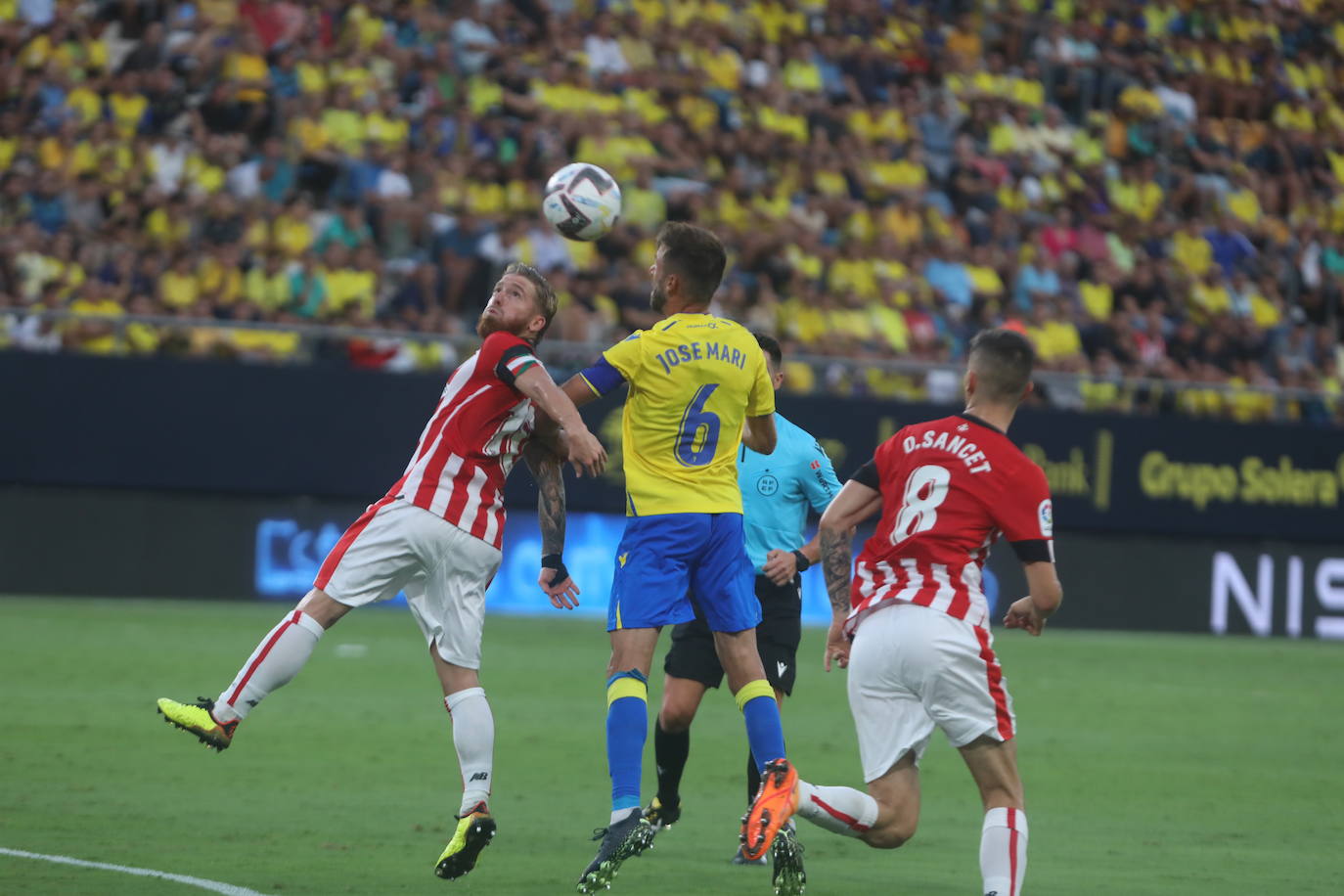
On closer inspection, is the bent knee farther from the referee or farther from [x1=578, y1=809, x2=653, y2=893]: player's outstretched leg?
the referee

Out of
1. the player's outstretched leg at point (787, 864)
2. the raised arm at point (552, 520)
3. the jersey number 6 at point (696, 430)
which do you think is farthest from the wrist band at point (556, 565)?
the player's outstretched leg at point (787, 864)

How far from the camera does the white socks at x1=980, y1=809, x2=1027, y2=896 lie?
19.2 feet

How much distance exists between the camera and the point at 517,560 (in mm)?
19078

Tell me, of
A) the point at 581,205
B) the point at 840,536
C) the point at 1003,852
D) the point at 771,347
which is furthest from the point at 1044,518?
the point at 581,205

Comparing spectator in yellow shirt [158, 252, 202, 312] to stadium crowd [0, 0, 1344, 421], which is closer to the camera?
spectator in yellow shirt [158, 252, 202, 312]

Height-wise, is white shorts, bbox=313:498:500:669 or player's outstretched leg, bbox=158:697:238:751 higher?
white shorts, bbox=313:498:500:669

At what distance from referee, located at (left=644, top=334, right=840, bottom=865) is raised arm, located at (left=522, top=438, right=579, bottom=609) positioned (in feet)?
2.34

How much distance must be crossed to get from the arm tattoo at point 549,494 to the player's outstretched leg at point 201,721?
54.6 inches

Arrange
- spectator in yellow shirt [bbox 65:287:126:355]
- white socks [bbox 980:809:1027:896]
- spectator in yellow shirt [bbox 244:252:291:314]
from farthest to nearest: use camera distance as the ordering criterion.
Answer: spectator in yellow shirt [bbox 244:252:291:314], spectator in yellow shirt [bbox 65:287:126:355], white socks [bbox 980:809:1027:896]

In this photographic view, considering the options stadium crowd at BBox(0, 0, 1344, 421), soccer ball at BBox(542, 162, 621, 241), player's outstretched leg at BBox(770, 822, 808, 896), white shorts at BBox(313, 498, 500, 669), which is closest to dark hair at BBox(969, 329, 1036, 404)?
player's outstretched leg at BBox(770, 822, 808, 896)

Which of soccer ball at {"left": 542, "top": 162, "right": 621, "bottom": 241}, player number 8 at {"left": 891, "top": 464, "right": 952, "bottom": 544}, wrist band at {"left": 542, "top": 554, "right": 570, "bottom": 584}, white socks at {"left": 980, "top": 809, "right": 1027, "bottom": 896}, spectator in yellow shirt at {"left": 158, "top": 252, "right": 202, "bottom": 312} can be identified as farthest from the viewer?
spectator in yellow shirt at {"left": 158, "top": 252, "right": 202, "bottom": 312}

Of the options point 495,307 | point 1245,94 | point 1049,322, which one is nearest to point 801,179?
point 1049,322

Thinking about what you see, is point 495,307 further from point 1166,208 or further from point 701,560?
point 1166,208

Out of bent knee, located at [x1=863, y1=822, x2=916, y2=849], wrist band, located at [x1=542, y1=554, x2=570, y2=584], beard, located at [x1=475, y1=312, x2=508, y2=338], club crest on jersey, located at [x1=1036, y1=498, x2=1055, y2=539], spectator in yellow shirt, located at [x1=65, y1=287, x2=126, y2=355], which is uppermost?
spectator in yellow shirt, located at [x1=65, y1=287, x2=126, y2=355]
